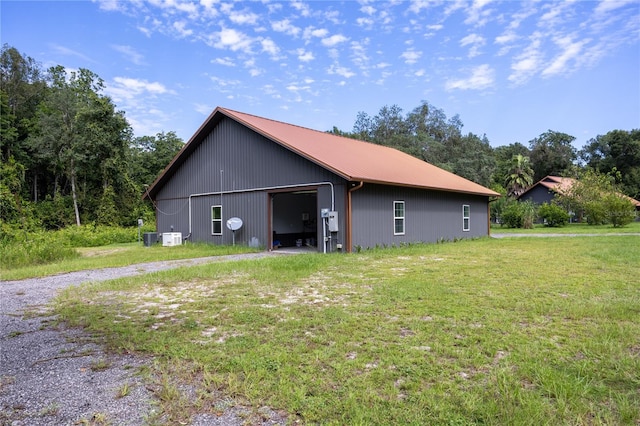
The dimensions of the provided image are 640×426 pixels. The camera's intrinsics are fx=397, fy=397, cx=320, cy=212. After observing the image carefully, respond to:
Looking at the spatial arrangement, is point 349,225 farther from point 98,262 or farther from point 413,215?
point 98,262

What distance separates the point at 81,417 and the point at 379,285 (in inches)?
193

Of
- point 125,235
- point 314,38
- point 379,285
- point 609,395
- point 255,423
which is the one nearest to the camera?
point 255,423

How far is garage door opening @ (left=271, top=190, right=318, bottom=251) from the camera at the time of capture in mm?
16297

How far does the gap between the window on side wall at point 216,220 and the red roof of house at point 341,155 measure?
9.54 feet

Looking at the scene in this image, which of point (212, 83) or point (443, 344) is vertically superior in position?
point (212, 83)

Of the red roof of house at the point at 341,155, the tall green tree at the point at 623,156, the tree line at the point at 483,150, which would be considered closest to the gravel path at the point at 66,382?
the red roof of house at the point at 341,155

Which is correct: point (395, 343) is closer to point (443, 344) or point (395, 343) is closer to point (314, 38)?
point (443, 344)

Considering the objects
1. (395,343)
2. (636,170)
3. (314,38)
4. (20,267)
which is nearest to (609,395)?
(395,343)

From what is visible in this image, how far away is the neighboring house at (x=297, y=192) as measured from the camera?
12.5 meters

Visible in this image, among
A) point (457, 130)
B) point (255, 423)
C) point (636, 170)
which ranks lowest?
point (255, 423)

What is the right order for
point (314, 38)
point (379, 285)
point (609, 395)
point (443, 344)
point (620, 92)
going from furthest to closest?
point (620, 92) < point (314, 38) < point (379, 285) < point (443, 344) < point (609, 395)

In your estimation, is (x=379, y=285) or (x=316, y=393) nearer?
(x=316, y=393)

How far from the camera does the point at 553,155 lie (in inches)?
1986

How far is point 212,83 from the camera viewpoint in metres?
17.8
